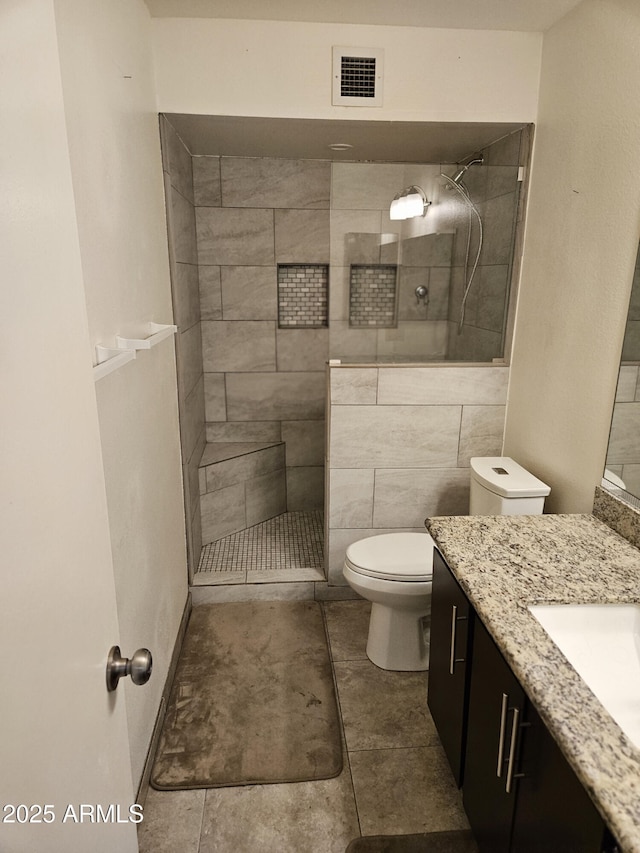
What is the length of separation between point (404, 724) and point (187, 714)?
84 centimetres

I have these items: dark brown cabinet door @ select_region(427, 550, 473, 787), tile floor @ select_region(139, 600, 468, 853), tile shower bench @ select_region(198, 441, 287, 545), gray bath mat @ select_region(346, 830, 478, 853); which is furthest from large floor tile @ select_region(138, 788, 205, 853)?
tile shower bench @ select_region(198, 441, 287, 545)

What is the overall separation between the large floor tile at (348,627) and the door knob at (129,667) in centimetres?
178

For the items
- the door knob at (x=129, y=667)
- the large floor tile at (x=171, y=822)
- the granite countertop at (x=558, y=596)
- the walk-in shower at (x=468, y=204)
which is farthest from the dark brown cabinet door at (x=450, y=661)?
the walk-in shower at (x=468, y=204)

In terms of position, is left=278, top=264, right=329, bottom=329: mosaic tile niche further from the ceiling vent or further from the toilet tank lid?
the toilet tank lid

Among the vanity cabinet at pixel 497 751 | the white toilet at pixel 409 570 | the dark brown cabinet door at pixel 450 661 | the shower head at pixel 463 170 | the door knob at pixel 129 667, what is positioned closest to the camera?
the door knob at pixel 129 667

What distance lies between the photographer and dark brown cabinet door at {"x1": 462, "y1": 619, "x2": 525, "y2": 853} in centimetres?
126

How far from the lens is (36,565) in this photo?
0.61m

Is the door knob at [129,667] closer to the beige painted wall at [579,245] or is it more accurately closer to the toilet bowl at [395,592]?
the toilet bowl at [395,592]

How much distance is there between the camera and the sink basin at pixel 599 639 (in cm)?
128

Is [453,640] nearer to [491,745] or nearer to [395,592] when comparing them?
[491,745]

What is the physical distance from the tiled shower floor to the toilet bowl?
601 mm

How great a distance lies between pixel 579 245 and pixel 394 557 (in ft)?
4.63

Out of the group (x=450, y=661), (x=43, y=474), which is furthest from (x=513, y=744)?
(x=43, y=474)

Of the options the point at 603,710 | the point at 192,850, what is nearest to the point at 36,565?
the point at 603,710
